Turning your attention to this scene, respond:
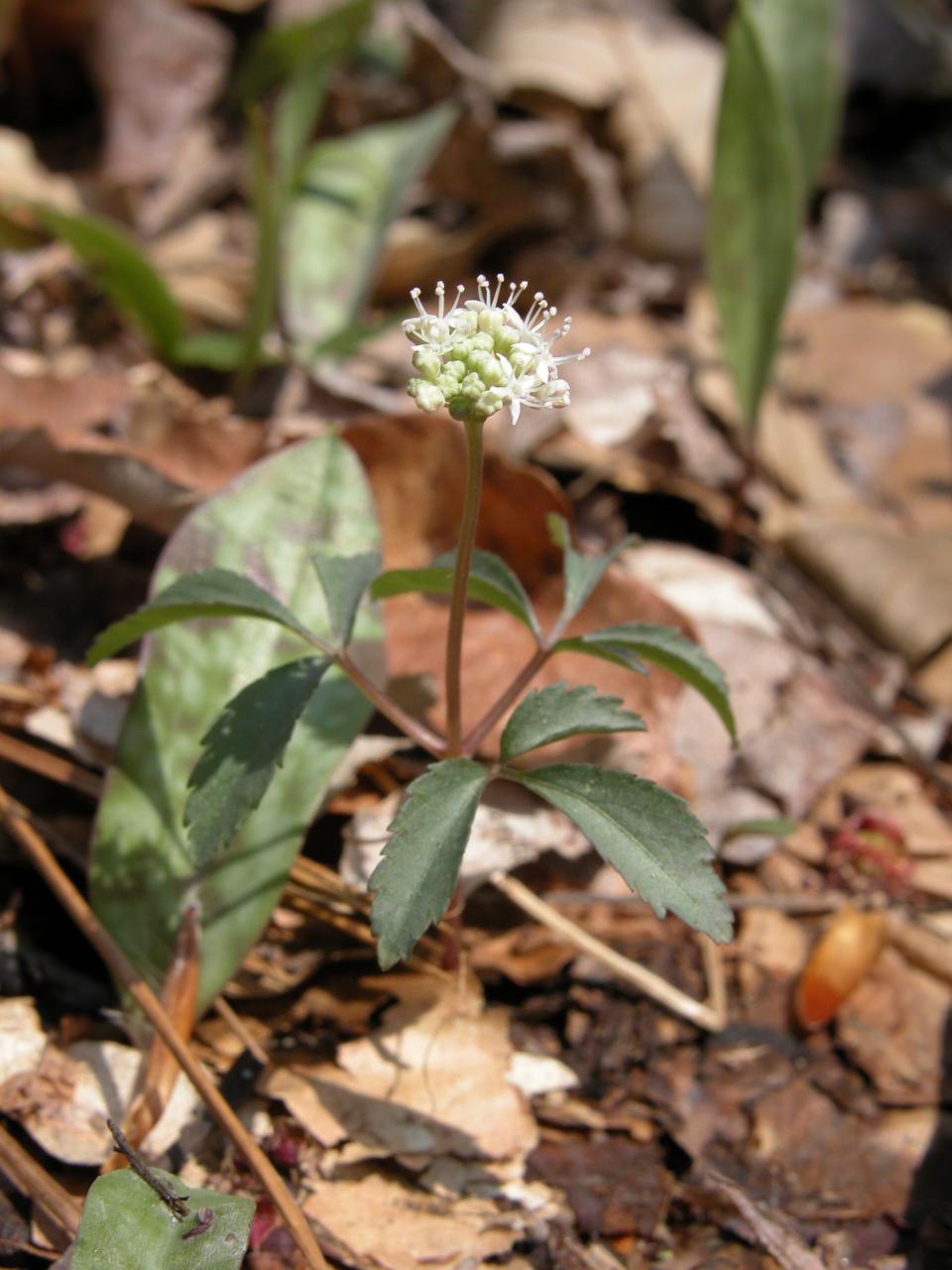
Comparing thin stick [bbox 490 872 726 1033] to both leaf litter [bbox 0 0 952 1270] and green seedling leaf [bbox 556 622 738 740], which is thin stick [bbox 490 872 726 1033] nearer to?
leaf litter [bbox 0 0 952 1270]

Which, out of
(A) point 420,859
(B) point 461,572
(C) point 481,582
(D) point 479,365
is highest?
(D) point 479,365

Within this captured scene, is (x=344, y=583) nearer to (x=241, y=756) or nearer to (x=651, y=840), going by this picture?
(x=241, y=756)

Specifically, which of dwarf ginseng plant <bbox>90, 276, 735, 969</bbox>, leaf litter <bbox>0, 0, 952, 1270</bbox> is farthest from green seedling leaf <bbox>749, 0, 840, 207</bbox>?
dwarf ginseng plant <bbox>90, 276, 735, 969</bbox>

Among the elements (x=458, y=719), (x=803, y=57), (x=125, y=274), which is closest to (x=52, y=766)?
(x=458, y=719)

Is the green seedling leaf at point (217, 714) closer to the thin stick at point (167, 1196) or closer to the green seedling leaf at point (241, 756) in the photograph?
the green seedling leaf at point (241, 756)

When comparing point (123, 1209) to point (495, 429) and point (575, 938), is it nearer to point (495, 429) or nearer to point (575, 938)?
point (575, 938)

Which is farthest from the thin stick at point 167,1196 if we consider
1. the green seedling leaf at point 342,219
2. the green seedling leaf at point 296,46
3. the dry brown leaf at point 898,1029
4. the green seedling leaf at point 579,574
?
the green seedling leaf at point 296,46

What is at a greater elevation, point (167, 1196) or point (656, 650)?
point (656, 650)
